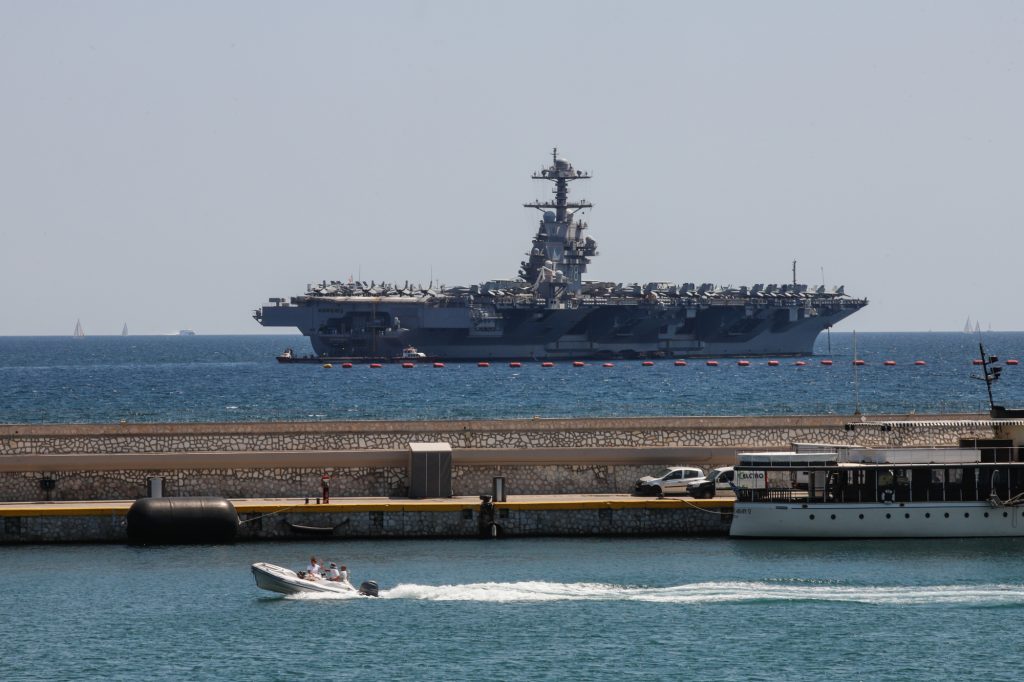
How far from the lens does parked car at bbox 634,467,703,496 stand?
35.9 meters

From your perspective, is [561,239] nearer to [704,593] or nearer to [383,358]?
[383,358]

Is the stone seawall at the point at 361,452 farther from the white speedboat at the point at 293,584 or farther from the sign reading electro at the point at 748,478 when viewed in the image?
the white speedboat at the point at 293,584

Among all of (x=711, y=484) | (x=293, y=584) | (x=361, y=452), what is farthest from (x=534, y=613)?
(x=361, y=452)

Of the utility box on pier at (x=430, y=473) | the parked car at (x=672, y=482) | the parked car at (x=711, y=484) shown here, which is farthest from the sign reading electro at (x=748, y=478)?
the utility box on pier at (x=430, y=473)

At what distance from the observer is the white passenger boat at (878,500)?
3378 centimetres

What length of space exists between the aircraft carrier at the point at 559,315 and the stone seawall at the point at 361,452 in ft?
290

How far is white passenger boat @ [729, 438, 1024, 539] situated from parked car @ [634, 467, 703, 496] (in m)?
2.03

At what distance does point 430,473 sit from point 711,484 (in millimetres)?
6134

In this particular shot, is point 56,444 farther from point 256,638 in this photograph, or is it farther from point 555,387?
point 555,387

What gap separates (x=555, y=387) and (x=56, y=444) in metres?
60.4

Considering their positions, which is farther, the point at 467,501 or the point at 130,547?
the point at 467,501

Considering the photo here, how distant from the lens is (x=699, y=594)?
28.6 meters

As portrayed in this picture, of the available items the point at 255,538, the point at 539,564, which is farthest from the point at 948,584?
the point at 255,538

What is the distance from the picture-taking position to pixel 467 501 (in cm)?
3509
